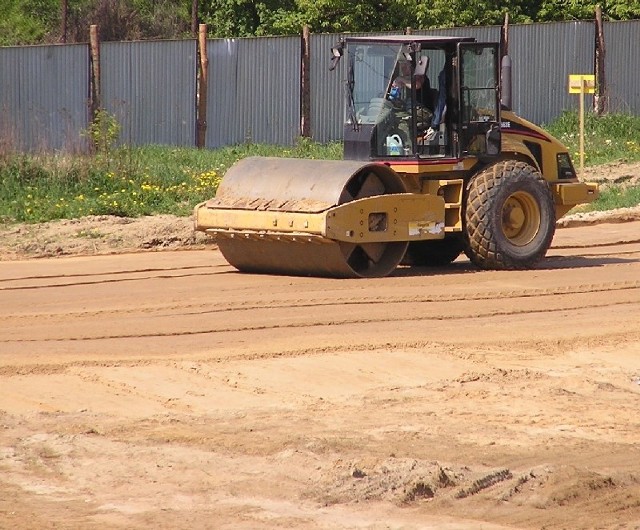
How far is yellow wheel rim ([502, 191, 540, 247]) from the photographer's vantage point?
47.3 ft

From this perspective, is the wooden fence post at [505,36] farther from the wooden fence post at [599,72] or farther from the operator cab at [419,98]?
the operator cab at [419,98]

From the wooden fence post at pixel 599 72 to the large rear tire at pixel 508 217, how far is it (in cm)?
1242

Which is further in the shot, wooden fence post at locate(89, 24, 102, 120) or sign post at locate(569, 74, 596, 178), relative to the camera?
wooden fence post at locate(89, 24, 102, 120)

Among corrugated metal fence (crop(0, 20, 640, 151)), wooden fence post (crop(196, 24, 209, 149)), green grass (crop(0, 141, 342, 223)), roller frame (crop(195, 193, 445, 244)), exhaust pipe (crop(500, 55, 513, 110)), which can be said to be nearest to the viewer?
roller frame (crop(195, 193, 445, 244))

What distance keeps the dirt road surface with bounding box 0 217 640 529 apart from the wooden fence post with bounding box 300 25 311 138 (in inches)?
475

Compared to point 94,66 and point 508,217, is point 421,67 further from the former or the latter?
point 94,66

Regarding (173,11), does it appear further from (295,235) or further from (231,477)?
(231,477)

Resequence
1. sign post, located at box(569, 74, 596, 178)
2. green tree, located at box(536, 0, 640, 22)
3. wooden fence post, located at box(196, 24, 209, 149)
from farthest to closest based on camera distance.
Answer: green tree, located at box(536, 0, 640, 22), wooden fence post, located at box(196, 24, 209, 149), sign post, located at box(569, 74, 596, 178)

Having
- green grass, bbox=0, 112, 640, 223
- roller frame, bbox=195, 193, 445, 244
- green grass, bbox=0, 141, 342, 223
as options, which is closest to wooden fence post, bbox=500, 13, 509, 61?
green grass, bbox=0, 112, 640, 223

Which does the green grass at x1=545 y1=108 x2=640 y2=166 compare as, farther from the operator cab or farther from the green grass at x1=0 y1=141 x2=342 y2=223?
the operator cab

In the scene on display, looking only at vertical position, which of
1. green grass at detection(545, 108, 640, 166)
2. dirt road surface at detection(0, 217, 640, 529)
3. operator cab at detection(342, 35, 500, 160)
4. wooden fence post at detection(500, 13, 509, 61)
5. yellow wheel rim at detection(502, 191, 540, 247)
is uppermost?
wooden fence post at detection(500, 13, 509, 61)

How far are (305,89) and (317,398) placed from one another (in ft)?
57.9

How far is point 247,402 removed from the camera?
859cm

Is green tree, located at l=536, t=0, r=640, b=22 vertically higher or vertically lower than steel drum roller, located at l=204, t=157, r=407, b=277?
higher
